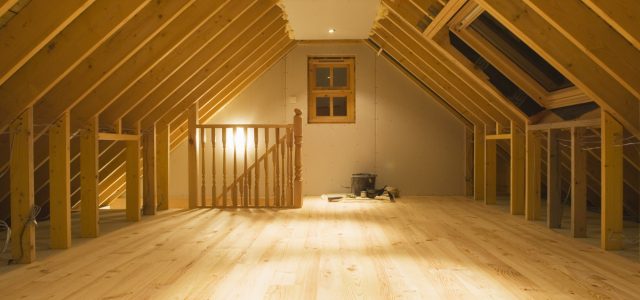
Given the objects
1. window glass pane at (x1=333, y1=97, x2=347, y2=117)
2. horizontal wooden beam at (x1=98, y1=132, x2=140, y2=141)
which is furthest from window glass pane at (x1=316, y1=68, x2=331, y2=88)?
horizontal wooden beam at (x1=98, y1=132, x2=140, y2=141)

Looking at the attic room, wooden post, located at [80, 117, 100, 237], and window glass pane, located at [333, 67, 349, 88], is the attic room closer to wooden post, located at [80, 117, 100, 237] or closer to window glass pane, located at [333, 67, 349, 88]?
wooden post, located at [80, 117, 100, 237]

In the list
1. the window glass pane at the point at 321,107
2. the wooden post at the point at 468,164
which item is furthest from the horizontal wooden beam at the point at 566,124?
the window glass pane at the point at 321,107

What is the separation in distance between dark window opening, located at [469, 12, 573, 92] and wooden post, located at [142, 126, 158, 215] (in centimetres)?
334

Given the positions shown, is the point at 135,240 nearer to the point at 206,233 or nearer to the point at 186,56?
the point at 206,233

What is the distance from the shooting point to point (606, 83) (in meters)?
3.34

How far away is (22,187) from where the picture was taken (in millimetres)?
3129

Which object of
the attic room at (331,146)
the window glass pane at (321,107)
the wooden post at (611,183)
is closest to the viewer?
the attic room at (331,146)

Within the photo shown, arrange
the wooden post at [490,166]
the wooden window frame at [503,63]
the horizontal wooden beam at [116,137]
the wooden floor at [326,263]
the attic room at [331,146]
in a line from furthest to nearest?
the wooden post at [490,166], the wooden window frame at [503,63], the horizontal wooden beam at [116,137], the attic room at [331,146], the wooden floor at [326,263]

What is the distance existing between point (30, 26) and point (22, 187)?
3.60 feet

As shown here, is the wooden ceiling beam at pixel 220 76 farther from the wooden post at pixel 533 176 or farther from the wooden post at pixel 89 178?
the wooden post at pixel 533 176

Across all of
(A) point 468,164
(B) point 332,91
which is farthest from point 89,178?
(A) point 468,164

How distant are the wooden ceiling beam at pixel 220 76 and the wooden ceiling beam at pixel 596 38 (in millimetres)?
3189

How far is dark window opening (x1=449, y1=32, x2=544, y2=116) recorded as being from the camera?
15.7 feet

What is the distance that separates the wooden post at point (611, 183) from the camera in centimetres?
346
